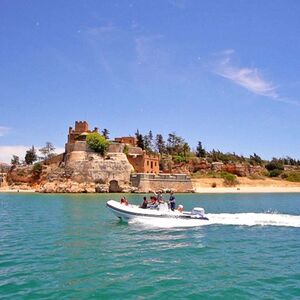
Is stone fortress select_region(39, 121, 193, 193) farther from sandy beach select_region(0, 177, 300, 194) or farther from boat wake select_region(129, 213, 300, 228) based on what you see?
boat wake select_region(129, 213, 300, 228)

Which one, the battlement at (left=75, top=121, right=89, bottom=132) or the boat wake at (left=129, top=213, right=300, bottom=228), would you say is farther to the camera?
the battlement at (left=75, top=121, right=89, bottom=132)

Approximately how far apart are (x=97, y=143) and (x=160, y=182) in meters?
13.3

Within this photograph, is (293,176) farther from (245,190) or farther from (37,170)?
(37,170)

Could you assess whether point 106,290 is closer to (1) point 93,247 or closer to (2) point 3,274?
(2) point 3,274

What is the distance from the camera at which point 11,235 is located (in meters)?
20.4

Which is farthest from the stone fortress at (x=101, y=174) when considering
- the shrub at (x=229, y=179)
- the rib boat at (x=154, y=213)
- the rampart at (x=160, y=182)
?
the rib boat at (x=154, y=213)

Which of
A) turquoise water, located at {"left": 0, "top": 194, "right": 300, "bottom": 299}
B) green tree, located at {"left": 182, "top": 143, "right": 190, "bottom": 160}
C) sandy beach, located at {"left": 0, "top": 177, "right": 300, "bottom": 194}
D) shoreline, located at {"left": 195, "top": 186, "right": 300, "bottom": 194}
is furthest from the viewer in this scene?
green tree, located at {"left": 182, "top": 143, "right": 190, "bottom": 160}

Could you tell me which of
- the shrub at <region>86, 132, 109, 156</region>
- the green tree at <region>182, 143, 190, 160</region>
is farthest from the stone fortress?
the green tree at <region>182, 143, 190, 160</region>

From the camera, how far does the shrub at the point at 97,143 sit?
2830 inches

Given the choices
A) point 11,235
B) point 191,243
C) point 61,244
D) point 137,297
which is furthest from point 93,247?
point 137,297

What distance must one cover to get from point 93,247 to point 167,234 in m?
4.96

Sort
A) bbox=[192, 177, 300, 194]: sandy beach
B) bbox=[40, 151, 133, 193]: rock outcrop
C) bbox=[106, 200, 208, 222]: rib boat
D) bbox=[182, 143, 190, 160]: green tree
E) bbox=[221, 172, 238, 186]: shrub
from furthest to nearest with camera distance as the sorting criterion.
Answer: bbox=[182, 143, 190, 160]: green tree < bbox=[221, 172, 238, 186]: shrub < bbox=[192, 177, 300, 194]: sandy beach < bbox=[40, 151, 133, 193]: rock outcrop < bbox=[106, 200, 208, 222]: rib boat

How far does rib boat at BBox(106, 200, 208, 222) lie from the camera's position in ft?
79.0

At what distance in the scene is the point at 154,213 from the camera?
2425 centimetres
